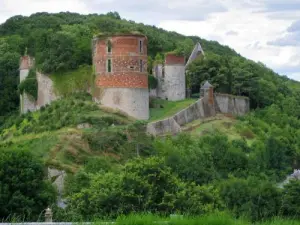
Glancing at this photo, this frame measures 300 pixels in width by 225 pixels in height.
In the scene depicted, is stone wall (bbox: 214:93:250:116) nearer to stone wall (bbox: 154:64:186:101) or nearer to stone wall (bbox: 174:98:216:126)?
stone wall (bbox: 174:98:216:126)

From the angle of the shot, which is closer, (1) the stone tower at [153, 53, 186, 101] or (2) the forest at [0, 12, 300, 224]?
(2) the forest at [0, 12, 300, 224]

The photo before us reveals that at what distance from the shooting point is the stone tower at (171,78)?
64.0 meters

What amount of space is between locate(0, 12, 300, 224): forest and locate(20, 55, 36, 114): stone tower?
1091mm

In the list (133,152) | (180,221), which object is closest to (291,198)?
(133,152)

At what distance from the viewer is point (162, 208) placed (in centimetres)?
3312

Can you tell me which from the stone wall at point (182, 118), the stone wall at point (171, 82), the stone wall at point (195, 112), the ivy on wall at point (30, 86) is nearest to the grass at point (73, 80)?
the ivy on wall at point (30, 86)

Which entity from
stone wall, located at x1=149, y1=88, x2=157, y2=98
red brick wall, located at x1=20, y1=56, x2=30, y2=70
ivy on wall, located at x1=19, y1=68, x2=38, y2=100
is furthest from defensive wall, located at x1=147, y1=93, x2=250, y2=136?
red brick wall, located at x1=20, y1=56, x2=30, y2=70

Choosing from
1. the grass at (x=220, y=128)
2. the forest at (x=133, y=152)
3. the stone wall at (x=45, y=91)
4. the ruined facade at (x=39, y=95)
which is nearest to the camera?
the forest at (x=133, y=152)

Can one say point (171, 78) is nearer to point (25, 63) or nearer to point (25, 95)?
point (25, 95)

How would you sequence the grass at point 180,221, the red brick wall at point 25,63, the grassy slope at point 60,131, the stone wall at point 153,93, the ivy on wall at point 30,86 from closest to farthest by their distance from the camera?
the grass at point 180,221
the grassy slope at point 60,131
the ivy on wall at point 30,86
the stone wall at point 153,93
the red brick wall at point 25,63

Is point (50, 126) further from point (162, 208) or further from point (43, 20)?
point (43, 20)

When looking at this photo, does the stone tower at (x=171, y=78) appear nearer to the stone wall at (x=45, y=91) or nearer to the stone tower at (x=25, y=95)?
the stone wall at (x=45, y=91)

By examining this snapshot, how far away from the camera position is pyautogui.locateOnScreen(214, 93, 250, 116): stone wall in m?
68.7

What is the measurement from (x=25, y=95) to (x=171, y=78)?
11260 millimetres
